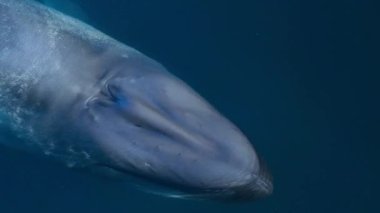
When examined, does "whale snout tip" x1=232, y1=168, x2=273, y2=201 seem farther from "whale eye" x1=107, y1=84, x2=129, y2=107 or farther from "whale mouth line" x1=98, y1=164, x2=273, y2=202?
"whale eye" x1=107, y1=84, x2=129, y2=107

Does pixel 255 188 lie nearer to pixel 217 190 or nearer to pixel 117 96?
pixel 217 190

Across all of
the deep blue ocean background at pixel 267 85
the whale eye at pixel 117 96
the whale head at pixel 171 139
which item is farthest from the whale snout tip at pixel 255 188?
the deep blue ocean background at pixel 267 85

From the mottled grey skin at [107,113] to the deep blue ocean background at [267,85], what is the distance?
545 centimetres

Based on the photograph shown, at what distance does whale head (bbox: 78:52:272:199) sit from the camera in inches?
201

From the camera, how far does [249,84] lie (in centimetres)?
1267

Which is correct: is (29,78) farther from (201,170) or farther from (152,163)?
(201,170)

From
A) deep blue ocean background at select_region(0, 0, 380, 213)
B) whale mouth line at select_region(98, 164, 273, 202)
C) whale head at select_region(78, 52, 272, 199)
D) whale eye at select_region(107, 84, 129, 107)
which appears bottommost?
whale mouth line at select_region(98, 164, 273, 202)

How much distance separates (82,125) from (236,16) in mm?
7316

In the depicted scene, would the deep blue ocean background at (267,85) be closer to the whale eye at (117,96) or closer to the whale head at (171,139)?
the whale eye at (117,96)

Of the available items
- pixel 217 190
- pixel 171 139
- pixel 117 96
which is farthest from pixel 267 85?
pixel 217 190

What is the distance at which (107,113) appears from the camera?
18.2 ft

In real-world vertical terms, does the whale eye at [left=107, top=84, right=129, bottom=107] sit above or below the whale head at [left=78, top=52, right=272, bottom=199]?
above

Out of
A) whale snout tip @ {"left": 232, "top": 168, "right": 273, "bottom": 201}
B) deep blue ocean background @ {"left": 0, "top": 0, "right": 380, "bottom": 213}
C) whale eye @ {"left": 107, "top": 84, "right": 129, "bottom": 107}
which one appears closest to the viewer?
whale snout tip @ {"left": 232, "top": 168, "right": 273, "bottom": 201}

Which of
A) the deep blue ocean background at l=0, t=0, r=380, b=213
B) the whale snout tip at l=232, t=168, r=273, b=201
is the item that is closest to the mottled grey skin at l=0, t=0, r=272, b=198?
the whale snout tip at l=232, t=168, r=273, b=201
